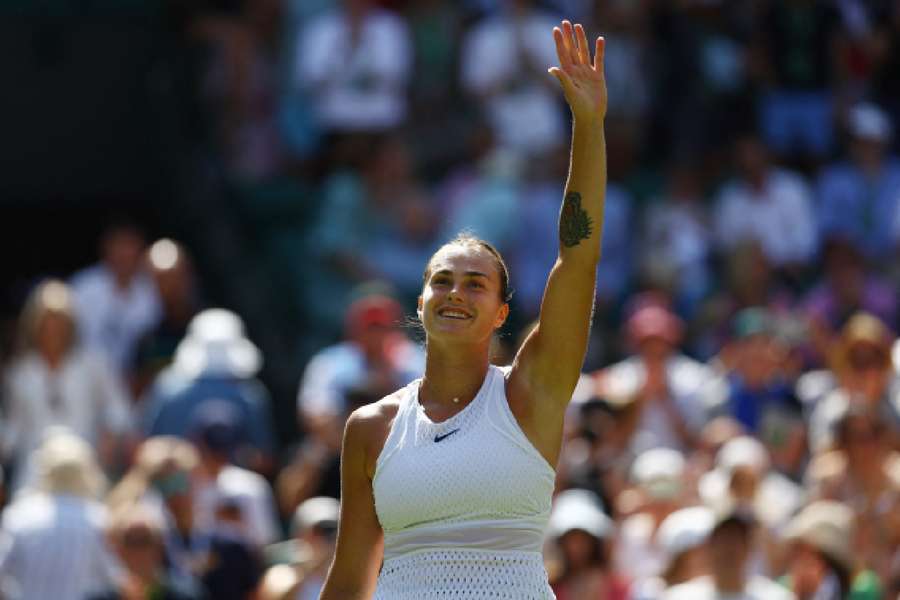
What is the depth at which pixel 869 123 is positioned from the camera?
1318 centimetres

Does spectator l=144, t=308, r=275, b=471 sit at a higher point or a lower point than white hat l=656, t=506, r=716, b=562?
higher

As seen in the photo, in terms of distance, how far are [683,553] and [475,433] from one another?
3.92m

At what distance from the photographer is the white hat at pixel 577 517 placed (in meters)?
8.50

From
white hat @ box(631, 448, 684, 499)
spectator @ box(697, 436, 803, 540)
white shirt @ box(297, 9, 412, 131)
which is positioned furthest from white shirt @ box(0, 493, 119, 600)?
white shirt @ box(297, 9, 412, 131)

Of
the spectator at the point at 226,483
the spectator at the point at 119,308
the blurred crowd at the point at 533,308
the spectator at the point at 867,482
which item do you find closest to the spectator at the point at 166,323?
the blurred crowd at the point at 533,308

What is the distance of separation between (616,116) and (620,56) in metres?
0.39

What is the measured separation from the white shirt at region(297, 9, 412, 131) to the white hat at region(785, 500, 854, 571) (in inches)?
211

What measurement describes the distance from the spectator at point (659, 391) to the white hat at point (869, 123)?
2.92 metres

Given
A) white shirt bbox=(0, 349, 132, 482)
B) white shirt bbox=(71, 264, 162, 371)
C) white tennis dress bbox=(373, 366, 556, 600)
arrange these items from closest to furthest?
white tennis dress bbox=(373, 366, 556, 600), white shirt bbox=(0, 349, 132, 482), white shirt bbox=(71, 264, 162, 371)

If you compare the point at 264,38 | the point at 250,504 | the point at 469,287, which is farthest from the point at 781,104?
the point at 469,287

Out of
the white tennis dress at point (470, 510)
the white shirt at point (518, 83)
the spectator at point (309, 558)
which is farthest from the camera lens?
the white shirt at point (518, 83)

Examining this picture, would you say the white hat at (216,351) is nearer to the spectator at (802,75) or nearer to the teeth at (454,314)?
the spectator at (802,75)

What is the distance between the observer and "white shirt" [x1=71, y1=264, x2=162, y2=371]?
38.0 ft

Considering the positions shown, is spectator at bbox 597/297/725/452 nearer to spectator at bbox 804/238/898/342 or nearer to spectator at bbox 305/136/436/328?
spectator at bbox 804/238/898/342
